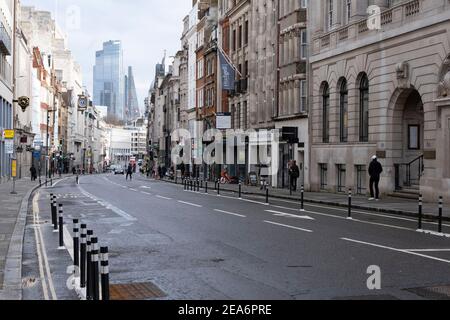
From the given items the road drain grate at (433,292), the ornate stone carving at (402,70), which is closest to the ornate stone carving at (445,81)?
the ornate stone carving at (402,70)

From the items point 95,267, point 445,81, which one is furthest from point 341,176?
point 95,267

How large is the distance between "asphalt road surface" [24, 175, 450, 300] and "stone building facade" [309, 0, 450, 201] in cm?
747

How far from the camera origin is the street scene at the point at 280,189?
946 centimetres

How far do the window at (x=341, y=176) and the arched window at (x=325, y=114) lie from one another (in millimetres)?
2224

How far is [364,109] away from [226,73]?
2126 cm

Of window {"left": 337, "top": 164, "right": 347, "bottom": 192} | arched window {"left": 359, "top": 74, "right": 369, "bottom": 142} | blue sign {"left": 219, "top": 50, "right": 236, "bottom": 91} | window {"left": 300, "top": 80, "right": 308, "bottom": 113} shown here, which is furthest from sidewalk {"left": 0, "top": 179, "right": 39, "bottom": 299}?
blue sign {"left": 219, "top": 50, "right": 236, "bottom": 91}

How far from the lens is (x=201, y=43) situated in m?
74.2

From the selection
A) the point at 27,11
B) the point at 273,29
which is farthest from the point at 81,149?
the point at 273,29

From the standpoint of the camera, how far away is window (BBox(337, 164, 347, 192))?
34.1m

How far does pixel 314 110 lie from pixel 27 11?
81126mm

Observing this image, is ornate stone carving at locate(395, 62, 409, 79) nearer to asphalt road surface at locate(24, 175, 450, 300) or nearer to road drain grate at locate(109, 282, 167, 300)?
asphalt road surface at locate(24, 175, 450, 300)

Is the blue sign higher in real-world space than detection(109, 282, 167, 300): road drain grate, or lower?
higher

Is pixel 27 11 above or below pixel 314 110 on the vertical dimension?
above
